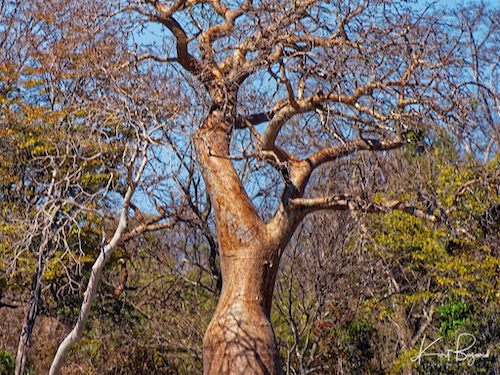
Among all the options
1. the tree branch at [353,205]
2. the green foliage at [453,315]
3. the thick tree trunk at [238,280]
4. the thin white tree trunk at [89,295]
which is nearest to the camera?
the thin white tree trunk at [89,295]

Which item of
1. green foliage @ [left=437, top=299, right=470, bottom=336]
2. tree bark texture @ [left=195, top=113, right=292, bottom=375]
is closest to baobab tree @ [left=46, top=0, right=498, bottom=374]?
tree bark texture @ [left=195, top=113, right=292, bottom=375]

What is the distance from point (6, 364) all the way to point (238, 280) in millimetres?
6272

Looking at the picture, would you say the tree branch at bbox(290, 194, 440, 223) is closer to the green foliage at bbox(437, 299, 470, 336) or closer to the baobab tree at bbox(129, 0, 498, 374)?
the baobab tree at bbox(129, 0, 498, 374)

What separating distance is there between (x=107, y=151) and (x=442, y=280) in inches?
218

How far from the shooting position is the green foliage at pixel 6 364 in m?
12.3

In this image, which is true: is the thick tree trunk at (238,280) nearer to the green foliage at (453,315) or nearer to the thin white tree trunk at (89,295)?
the thin white tree trunk at (89,295)

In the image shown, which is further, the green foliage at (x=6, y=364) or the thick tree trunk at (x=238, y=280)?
the green foliage at (x=6, y=364)

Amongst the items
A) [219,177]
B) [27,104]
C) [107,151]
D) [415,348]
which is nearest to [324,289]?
[415,348]

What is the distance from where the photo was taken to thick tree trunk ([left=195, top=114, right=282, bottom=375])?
7.45 metres

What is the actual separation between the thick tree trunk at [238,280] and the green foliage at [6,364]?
5805mm

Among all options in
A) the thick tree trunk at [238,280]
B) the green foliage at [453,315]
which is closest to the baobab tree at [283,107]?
the thick tree trunk at [238,280]

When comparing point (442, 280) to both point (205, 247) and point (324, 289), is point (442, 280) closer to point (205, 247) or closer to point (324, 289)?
point (324, 289)

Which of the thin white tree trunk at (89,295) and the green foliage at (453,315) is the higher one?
the green foliage at (453,315)

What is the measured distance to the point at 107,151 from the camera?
1234 centimetres
